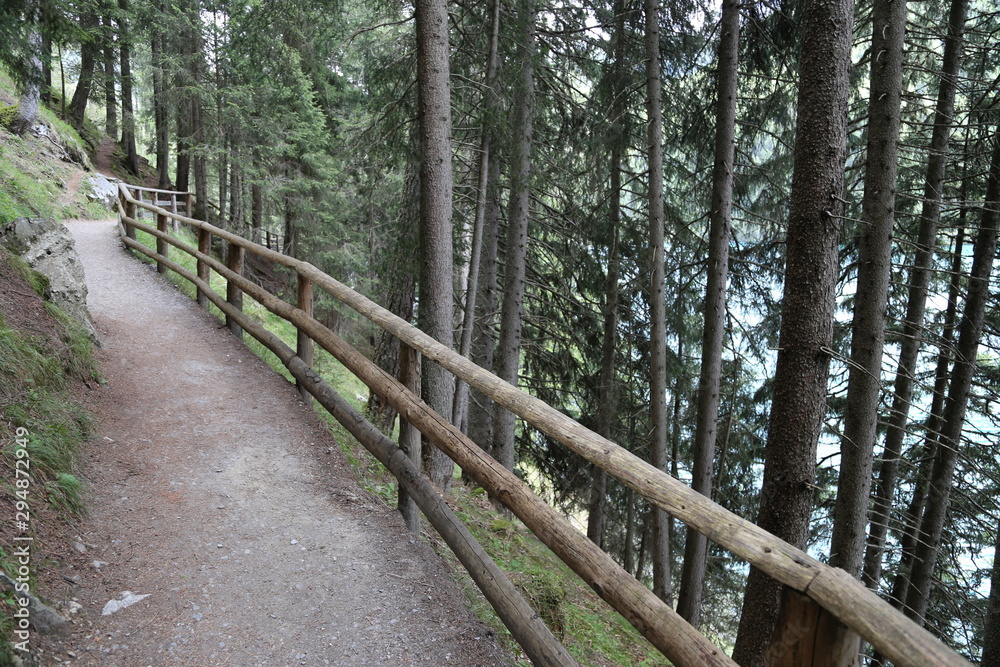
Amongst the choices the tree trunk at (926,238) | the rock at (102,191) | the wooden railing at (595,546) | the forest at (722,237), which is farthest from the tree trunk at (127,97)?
the tree trunk at (926,238)

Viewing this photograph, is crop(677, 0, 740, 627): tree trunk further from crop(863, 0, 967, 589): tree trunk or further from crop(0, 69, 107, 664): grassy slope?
crop(0, 69, 107, 664): grassy slope

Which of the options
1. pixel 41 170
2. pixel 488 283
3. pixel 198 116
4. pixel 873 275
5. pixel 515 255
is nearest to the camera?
pixel 873 275

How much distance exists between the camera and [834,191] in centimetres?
439

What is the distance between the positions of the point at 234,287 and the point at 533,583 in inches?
221

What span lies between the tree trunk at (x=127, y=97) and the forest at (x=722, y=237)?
17.0 m

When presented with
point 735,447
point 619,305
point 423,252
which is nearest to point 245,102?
point 619,305

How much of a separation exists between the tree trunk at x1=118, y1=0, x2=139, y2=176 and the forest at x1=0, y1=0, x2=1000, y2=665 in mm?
17005

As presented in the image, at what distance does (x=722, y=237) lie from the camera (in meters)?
8.47

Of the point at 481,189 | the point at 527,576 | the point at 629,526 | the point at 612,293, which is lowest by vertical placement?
the point at 629,526

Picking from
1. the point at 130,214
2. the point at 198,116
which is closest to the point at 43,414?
the point at 130,214

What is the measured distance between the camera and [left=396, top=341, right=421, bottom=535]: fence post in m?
4.41

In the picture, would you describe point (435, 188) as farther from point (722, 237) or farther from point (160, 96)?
point (160, 96)

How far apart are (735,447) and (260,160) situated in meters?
17.3

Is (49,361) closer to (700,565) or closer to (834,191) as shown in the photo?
(834,191)
